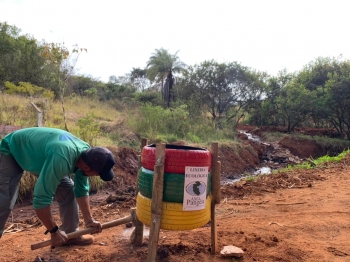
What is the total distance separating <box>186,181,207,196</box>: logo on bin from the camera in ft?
7.98

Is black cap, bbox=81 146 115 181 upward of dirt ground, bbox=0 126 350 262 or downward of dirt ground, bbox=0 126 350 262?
upward

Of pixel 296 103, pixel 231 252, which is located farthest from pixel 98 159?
pixel 296 103

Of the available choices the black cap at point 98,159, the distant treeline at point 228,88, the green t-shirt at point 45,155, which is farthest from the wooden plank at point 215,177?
the distant treeline at point 228,88

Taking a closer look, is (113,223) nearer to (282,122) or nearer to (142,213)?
(142,213)

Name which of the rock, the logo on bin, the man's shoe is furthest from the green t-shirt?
the rock

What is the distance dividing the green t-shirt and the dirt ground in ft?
2.92

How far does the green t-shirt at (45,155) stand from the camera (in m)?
2.35

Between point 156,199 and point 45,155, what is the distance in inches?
40.2

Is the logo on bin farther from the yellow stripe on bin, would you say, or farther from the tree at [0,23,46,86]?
the tree at [0,23,46,86]

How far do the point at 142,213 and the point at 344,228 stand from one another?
99.6 inches

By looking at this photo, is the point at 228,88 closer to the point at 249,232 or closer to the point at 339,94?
the point at 339,94

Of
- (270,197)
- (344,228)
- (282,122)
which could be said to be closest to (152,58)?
(282,122)

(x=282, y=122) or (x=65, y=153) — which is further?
(x=282, y=122)

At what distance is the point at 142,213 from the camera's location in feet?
8.58
